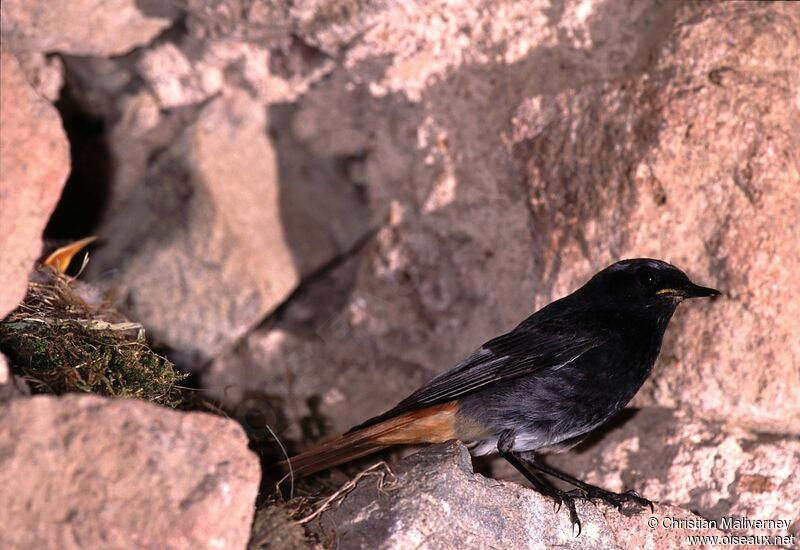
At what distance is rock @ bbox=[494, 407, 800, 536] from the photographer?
449cm

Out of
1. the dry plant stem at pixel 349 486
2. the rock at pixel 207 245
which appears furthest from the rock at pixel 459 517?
the rock at pixel 207 245

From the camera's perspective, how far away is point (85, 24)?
18.3 ft

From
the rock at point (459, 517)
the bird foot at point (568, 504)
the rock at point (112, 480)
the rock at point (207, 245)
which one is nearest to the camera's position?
the rock at point (112, 480)

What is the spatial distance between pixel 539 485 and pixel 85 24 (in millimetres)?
3757

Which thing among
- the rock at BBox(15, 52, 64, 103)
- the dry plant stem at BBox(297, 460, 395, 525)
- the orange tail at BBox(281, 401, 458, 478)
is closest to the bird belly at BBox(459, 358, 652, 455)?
the orange tail at BBox(281, 401, 458, 478)

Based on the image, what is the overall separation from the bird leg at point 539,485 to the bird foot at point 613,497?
6 cm

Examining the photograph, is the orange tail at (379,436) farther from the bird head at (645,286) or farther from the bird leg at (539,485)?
the bird head at (645,286)

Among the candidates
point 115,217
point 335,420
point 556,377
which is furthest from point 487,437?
point 115,217

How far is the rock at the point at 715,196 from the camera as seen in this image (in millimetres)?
4617

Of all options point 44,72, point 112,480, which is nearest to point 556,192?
point 112,480

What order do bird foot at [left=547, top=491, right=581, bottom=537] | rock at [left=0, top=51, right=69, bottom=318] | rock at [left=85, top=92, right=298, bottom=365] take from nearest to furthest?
1. rock at [left=0, top=51, right=69, bottom=318]
2. bird foot at [left=547, top=491, right=581, bottom=537]
3. rock at [left=85, top=92, right=298, bottom=365]

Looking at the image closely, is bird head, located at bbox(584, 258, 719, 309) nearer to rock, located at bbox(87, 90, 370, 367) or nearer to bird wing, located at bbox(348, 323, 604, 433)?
bird wing, located at bbox(348, 323, 604, 433)

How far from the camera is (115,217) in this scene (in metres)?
6.47

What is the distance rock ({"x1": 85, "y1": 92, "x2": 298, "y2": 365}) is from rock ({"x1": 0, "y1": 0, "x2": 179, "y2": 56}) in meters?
0.69
